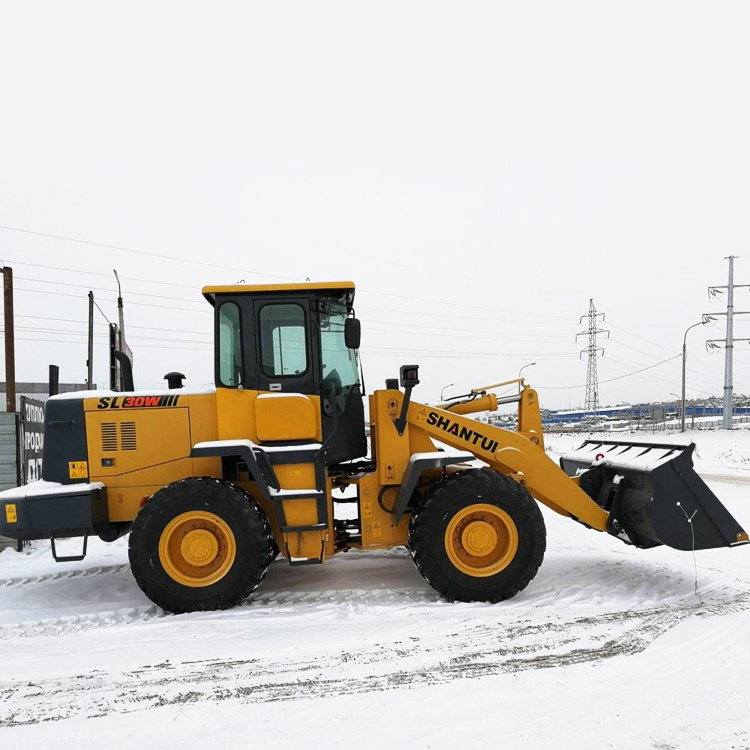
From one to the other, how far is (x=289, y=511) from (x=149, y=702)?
6.93 ft

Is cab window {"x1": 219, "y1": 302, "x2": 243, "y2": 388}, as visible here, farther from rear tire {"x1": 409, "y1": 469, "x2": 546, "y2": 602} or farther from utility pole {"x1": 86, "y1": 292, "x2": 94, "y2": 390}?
utility pole {"x1": 86, "y1": 292, "x2": 94, "y2": 390}

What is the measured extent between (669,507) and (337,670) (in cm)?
314

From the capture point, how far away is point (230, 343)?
577 cm

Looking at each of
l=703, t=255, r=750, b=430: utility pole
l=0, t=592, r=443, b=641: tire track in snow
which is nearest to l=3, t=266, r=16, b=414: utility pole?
l=0, t=592, r=443, b=641: tire track in snow

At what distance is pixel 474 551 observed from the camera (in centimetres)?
556

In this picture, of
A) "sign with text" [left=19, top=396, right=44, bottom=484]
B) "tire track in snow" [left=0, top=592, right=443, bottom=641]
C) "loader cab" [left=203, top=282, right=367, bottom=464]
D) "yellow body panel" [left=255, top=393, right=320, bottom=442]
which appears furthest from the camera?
"sign with text" [left=19, top=396, right=44, bottom=484]

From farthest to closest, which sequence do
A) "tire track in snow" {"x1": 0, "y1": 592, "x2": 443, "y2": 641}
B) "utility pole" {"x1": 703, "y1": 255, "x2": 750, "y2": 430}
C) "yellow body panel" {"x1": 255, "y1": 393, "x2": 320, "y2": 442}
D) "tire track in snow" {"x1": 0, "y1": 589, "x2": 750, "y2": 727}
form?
"utility pole" {"x1": 703, "y1": 255, "x2": 750, "y2": 430} < "yellow body panel" {"x1": 255, "y1": 393, "x2": 320, "y2": 442} < "tire track in snow" {"x1": 0, "y1": 592, "x2": 443, "y2": 641} < "tire track in snow" {"x1": 0, "y1": 589, "x2": 750, "y2": 727}

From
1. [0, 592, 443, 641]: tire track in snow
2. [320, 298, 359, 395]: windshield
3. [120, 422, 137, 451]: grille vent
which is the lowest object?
[0, 592, 443, 641]: tire track in snow

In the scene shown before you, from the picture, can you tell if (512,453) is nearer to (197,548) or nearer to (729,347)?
(197,548)

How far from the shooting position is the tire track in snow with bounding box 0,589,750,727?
3721mm

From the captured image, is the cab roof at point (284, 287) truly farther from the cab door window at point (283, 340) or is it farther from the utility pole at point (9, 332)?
the utility pole at point (9, 332)

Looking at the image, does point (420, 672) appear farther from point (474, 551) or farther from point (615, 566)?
point (615, 566)

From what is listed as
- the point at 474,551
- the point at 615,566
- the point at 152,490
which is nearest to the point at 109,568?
the point at 152,490

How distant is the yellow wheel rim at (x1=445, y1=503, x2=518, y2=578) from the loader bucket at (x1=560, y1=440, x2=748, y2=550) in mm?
1101
